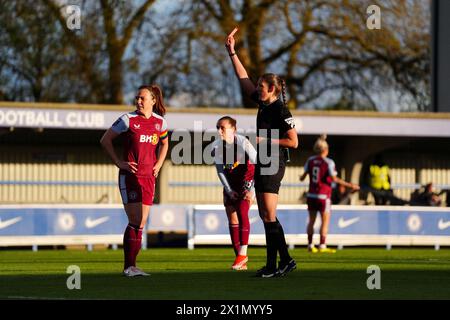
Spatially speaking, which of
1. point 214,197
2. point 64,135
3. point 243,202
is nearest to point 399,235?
point 214,197

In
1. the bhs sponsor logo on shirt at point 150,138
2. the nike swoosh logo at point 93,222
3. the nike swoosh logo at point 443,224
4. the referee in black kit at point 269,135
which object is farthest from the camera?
the nike swoosh logo at point 443,224

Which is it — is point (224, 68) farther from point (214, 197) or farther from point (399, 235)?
point (399, 235)

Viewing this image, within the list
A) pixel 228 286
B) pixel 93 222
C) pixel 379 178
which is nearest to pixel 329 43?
pixel 379 178

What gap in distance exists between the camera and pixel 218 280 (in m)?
13.3

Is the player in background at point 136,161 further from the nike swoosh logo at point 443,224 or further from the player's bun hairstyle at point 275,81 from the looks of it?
the nike swoosh logo at point 443,224

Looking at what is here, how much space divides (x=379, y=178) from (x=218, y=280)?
16.9m

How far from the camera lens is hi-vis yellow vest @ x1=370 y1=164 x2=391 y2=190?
97.3ft

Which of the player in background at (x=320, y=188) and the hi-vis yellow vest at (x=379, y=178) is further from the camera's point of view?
the hi-vis yellow vest at (x=379, y=178)

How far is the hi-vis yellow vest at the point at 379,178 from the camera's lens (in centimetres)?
2966

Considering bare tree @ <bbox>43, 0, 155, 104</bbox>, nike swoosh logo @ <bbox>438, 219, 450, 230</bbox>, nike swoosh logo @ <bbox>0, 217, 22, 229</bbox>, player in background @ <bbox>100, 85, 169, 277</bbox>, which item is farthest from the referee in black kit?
bare tree @ <bbox>43, 0, 155, 104</bbox>

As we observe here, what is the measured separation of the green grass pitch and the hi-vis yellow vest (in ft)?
33.1

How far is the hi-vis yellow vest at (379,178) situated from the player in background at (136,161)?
16353 mm

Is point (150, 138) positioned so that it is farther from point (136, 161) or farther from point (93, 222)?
point (93, 222)

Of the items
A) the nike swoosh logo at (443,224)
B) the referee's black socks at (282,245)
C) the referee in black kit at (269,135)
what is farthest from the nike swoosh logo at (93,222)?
the referee in black kit at (269,135)
